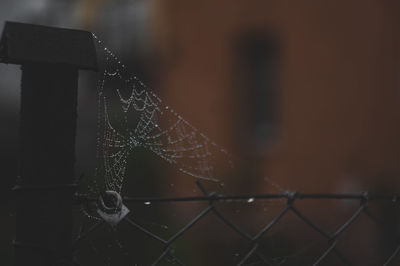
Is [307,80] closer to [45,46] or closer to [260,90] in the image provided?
[260,90]

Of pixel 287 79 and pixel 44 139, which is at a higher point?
pixel 44 139

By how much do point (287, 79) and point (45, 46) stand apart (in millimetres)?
10272

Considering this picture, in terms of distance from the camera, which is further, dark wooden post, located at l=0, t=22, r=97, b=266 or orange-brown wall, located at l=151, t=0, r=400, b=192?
orange-brown wall, located at l=151, t=0, r=400, b=192

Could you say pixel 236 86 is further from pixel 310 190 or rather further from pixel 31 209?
pixel 31 209

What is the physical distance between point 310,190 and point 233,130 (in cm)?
144

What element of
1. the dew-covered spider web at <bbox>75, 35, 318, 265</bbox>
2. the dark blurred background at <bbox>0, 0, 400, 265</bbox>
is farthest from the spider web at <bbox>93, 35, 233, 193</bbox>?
the dark blurred background at <bbox>0, 0, 400, 265</bbox>

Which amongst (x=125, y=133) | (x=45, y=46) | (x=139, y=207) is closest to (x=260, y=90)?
(x=139, y=207)

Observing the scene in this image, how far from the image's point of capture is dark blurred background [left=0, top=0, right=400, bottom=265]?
11.3 metres

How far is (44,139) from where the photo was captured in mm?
1321

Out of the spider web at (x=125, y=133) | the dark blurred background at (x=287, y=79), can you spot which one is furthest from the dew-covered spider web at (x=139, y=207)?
the dark blurred background at (x=287, y=79)

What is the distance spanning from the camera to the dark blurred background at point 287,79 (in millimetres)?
11273

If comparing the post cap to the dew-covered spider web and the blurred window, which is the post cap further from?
the blurred window

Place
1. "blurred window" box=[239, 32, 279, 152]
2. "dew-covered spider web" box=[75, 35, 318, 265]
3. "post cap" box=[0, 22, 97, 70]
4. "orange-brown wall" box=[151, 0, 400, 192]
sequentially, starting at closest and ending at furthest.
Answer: "post cap" box=[0, 22, 97, 70] < "dew-covered spider web" box=[75, 35, 318, 265] < "orange-brown wall" box=[151, 0, 400, 192] < "blurred window" box=[239, 32, 279, 152]

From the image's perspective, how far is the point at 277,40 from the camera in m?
11.7
